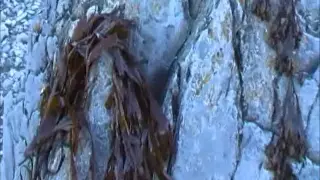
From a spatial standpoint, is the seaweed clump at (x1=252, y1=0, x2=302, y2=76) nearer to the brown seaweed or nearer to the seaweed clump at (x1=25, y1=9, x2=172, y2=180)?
the brown seaweed

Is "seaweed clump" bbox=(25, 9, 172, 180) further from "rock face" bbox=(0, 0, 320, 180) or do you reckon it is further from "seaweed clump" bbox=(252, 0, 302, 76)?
"seaweed clump" bbox=(252, 0, 302, 76)

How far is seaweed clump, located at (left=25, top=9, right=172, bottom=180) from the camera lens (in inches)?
56.3

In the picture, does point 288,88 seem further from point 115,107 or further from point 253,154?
point 115,107

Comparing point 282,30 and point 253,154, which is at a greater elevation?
point 282,30

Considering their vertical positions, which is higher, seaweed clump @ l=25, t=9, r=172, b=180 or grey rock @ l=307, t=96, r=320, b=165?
seaweed clump @ l=25, t=9, r=172, b=180

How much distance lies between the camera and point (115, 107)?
1443mm

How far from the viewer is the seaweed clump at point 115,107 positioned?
1.43 m

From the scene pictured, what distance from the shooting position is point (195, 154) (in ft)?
4.74

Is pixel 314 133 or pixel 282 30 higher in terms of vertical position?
pixel 282 30

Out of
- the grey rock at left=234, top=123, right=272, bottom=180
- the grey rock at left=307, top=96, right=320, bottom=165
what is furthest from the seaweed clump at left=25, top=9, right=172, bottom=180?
the grey rock at left=307, top=96, right=320, bottom=165

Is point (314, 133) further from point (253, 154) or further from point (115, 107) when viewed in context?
point (115, 107)

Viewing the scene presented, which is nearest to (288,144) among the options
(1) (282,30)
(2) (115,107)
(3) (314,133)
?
(3) (314,133)

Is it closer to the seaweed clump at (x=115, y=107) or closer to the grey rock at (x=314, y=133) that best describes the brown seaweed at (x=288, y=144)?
the grey rock at (x=314, y=133)

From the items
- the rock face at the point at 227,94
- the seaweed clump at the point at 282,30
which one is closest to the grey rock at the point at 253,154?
the rock face at the point at 227,94
